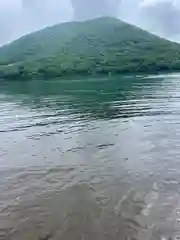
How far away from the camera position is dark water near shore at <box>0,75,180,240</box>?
14.0m

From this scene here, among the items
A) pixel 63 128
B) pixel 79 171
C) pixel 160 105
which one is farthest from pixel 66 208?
pixel 160 105

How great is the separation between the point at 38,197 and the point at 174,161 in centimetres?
932

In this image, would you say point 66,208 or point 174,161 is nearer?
point 66,208

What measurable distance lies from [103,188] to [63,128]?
18.2 metres

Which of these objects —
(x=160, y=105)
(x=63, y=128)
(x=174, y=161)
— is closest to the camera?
(x=174, y=161)

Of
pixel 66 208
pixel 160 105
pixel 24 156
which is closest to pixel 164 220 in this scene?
pixel 66 208

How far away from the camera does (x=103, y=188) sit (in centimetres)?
1817

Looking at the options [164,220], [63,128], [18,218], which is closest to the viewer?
[164,220]

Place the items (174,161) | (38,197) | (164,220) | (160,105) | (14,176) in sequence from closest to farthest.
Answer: (164,220) → (38,197) → (14,176) → (174,161) → (160,105)

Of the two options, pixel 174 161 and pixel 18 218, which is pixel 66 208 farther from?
pixel 174 161

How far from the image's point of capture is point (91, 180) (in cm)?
1955

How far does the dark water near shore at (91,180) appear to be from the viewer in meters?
14.0

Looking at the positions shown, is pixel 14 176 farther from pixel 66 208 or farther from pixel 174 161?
pixel 174 161

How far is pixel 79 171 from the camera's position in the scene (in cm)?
2133
